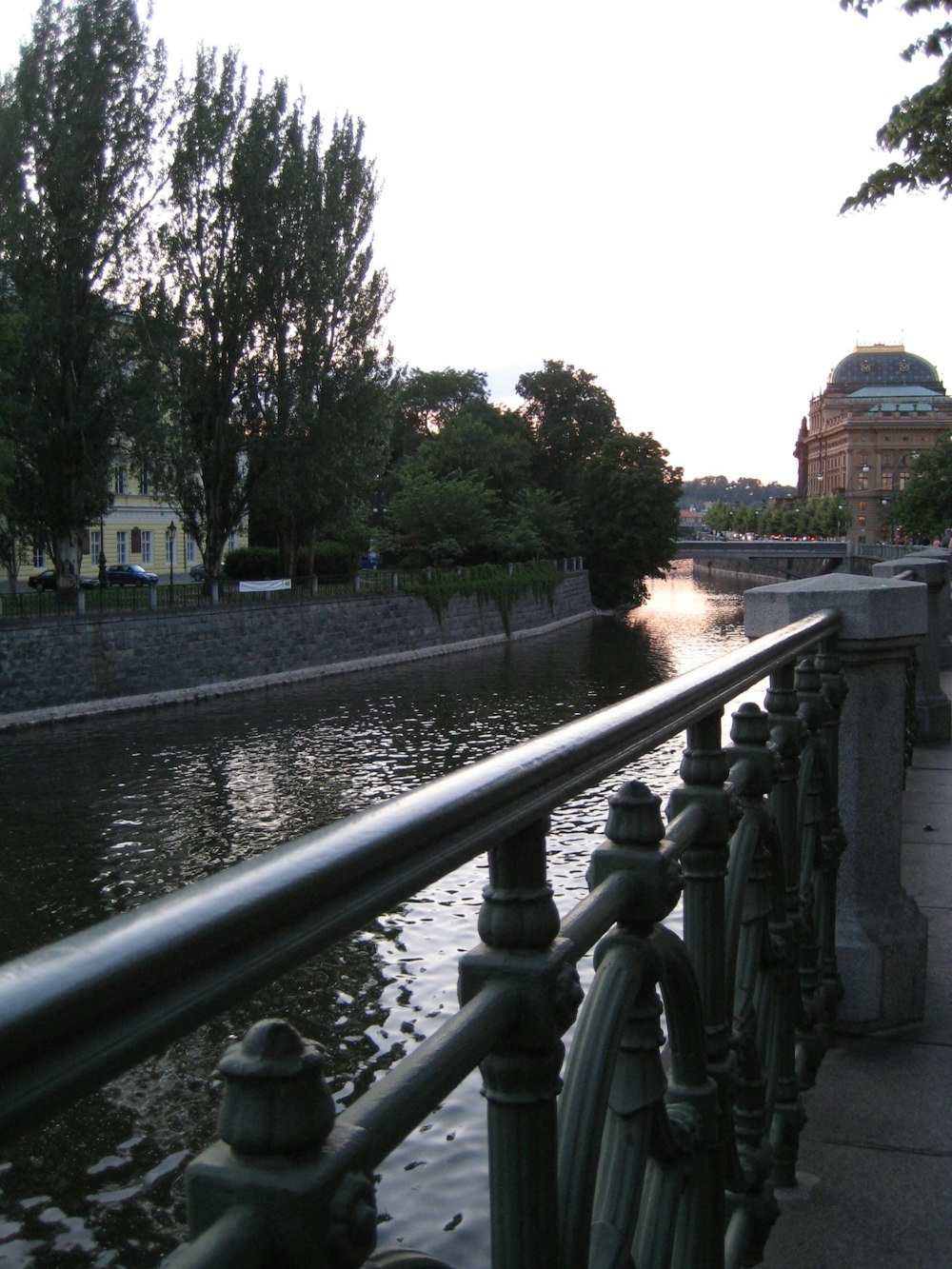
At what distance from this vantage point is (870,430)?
415 feet

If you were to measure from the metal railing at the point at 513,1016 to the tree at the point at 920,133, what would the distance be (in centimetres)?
777

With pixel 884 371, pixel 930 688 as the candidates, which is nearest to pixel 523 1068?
pixel 930 688

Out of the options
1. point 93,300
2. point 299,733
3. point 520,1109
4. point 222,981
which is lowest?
point 299,733

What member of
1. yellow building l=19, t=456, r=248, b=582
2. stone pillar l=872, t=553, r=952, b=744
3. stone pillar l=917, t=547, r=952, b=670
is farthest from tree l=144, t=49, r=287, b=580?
stone pillar l=872, t=553, r=952, b=744

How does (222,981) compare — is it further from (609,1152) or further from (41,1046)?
(609,1152)

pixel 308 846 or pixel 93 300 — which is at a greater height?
pixel 93 300

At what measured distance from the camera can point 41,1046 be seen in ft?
1.93

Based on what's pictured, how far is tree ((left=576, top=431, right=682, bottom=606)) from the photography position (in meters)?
63.2

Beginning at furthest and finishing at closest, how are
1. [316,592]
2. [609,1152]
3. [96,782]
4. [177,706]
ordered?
[316,592] → [177,706] → [96,782] → [609,1152]

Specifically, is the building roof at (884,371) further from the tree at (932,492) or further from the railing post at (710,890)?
the railing post at (710,890)

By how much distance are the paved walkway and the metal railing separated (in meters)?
0.26

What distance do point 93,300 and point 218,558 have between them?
7685 millimetres

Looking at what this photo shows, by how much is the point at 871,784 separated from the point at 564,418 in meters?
71.3

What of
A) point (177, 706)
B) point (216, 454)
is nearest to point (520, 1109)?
point (177, 706)
